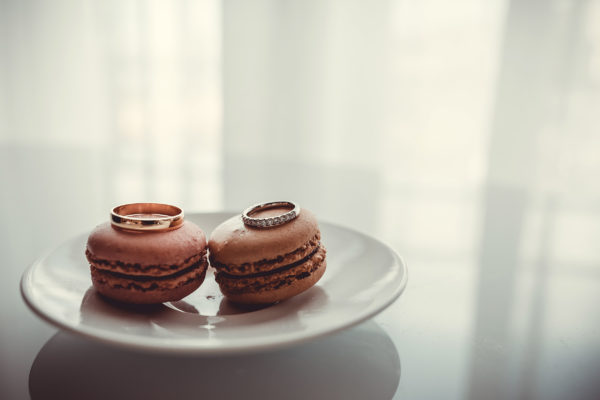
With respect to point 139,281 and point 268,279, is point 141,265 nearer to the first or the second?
point 139,281

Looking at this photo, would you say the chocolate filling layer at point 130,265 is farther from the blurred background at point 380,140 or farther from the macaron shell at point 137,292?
the blurred background at point 380,140

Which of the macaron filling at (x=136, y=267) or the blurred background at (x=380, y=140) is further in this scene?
the blurred background at (x=380, y=140)

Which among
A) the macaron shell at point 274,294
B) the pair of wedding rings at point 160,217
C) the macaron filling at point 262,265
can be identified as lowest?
the macaron shell at point 274,294

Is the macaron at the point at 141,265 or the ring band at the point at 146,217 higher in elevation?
the ring band at the point at 146,217

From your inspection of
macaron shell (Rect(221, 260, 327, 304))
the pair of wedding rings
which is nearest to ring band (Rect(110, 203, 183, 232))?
the pair of wedding rings

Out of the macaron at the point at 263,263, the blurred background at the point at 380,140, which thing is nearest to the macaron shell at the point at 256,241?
the macaron at the point at 263,263

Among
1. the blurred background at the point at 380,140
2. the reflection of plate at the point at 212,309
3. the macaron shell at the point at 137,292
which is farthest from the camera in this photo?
the blurred background at the point at 380,140

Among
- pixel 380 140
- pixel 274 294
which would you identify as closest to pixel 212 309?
pixel 274 294
